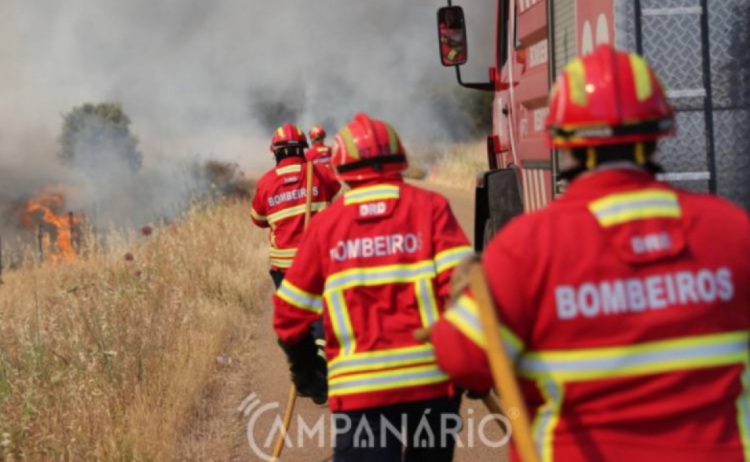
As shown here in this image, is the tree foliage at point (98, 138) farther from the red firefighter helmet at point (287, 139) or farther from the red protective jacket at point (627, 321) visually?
the red protective jacket at point (627, 321)

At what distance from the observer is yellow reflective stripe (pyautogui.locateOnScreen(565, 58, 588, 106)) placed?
2.24 m

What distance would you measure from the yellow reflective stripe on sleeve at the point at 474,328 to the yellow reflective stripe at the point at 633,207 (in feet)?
0.98

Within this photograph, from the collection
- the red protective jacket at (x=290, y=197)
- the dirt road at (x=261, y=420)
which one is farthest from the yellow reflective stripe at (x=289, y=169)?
the dirt road at (x=261, y=420)

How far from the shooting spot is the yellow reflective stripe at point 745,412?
2211 millimetres

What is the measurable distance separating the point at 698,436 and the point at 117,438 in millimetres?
3617

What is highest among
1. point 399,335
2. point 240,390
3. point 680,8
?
point 680,8

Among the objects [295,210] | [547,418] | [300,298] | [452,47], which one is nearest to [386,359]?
[300,298]

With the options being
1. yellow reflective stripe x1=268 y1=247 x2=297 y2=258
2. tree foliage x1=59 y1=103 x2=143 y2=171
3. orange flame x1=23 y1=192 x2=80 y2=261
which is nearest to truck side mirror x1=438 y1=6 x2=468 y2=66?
yellow reflective stripe x1=268 y1=247 x2=297 y2=258

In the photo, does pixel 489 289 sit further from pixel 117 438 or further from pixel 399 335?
pixel 117 438

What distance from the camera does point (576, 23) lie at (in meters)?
4.91

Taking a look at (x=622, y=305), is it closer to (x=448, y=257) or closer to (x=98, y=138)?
(x=448, y=257)

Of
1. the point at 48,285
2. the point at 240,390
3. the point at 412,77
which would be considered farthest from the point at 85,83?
the point at 240,390

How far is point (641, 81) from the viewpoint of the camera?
7.37ft

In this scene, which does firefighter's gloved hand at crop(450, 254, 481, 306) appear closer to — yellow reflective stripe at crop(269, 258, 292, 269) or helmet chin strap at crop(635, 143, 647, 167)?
helmet chin strap at crop(635, 143, 647, 167)
